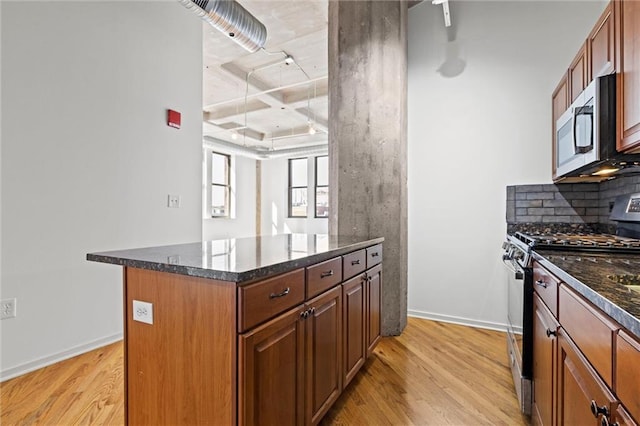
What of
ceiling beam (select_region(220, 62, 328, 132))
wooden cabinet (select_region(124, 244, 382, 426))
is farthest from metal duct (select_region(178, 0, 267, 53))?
wooden cabinet (select_region(124, 244, 382, 426))

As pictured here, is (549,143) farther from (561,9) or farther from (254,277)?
(254,277)

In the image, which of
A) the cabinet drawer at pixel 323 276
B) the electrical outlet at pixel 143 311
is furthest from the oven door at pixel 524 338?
the electrical outlet at pixel 143 311

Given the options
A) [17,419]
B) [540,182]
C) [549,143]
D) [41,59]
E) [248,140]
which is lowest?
[17,419]

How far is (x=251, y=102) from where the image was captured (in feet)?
20.6

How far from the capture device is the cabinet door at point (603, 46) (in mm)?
1601

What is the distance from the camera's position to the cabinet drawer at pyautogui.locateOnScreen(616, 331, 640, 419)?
0.67 meters

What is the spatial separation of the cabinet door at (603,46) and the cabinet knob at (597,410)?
1504mm

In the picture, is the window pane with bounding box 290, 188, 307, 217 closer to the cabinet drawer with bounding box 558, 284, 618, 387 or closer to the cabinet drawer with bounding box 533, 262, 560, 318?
the cabinet drawer with bounding box 533, 262, 560, 318

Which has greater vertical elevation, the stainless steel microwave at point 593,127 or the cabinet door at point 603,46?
the cabinet door at point 603,46

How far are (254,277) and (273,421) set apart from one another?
23.1 inches

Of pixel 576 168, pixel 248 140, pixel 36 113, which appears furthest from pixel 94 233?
pixel 248 140

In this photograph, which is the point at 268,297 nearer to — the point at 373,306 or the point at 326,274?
the point at 326,274

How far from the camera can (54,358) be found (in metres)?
2.43

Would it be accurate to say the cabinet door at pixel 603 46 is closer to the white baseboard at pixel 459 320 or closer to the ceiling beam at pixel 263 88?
the white baseboard at pixel 459 320
